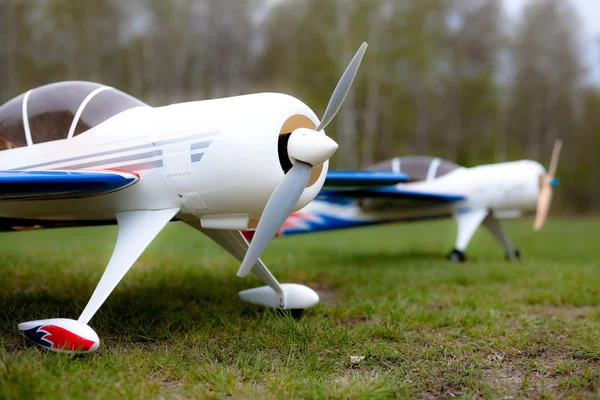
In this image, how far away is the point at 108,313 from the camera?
3.84 m

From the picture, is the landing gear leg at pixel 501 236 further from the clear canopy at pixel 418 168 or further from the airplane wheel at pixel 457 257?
the clear canopy at pixel 418 168

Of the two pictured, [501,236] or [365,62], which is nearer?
[501,236]

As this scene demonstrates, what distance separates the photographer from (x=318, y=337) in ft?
11.5

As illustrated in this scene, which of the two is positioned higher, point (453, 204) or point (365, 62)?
point (365, 62)

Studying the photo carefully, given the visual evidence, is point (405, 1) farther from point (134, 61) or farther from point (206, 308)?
point (206, 308)

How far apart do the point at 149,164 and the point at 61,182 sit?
55 centimetres

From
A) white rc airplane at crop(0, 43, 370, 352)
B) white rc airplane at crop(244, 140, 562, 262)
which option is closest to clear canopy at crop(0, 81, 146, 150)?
white rc airplane at crop(0, 43, 370, 352)

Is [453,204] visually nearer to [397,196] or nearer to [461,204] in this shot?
[461,204]

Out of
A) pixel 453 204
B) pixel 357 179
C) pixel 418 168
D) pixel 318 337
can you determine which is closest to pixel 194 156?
pixel 318 337

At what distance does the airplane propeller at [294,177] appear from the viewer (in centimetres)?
307

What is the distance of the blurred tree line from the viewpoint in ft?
87.2

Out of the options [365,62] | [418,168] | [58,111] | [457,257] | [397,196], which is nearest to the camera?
[58,111]

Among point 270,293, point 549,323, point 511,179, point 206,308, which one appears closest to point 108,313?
point 206,308

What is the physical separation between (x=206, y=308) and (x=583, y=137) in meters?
36.4
